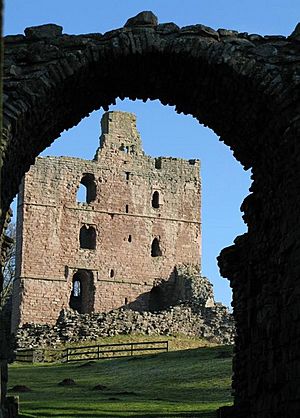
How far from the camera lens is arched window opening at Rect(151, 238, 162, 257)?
54.3 meters

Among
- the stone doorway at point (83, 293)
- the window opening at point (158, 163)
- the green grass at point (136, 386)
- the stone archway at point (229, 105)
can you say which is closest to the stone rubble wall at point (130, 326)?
the stone doorway at point (83, 293)

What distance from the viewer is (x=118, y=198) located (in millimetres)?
53469

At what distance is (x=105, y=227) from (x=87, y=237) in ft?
5.15

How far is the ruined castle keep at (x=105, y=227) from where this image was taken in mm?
50250

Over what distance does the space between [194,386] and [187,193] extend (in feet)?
109

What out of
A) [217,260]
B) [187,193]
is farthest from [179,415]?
[187,193]

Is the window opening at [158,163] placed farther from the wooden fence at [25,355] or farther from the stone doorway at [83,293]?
the wooden fence at [25,355]

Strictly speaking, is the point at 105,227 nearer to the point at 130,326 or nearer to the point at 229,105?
the point at 130,326

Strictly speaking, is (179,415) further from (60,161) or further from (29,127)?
(60,161)

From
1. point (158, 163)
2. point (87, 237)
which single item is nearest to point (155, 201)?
point (158, 163)

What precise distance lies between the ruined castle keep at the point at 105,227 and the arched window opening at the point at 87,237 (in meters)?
0.06

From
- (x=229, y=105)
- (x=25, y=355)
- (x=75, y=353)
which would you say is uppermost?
(x=229, y=105)

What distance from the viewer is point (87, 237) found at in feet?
176

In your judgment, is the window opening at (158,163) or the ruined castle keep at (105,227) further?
the window opening at (158,163)
